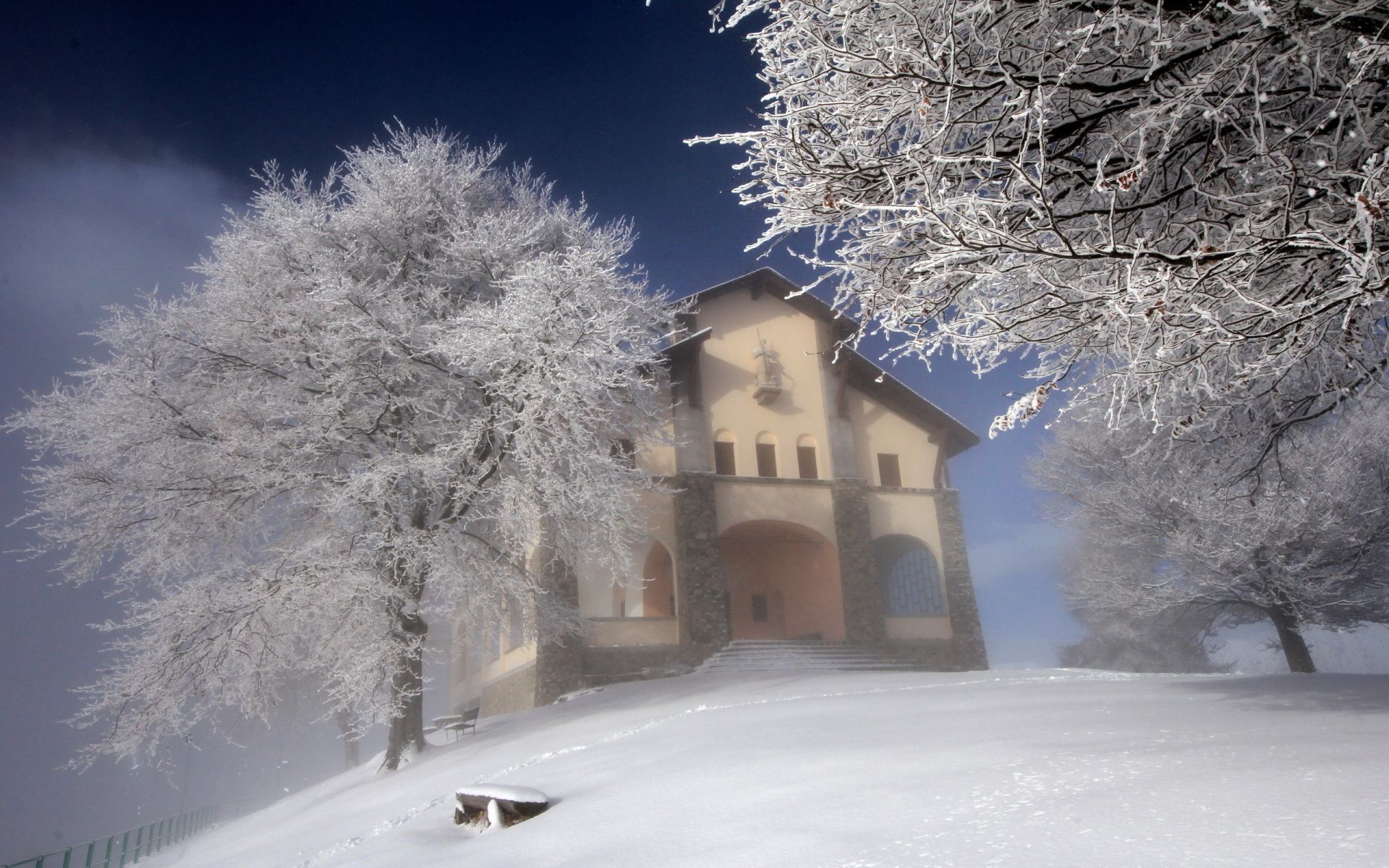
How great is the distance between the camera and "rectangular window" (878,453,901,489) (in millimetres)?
24625

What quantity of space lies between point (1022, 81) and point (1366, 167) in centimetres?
160

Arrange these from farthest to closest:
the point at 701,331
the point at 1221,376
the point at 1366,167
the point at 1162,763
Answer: the point at 701,331
the point at 1221,376
the point at 1162,763
the point at 1366,167

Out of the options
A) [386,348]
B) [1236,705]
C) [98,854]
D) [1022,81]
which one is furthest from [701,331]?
[98,854]

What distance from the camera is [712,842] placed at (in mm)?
4523

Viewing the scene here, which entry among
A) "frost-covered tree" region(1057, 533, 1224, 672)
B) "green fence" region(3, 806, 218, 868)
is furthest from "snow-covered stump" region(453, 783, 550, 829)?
"frost-covered tree" region(1057, 533, 1224, 672)

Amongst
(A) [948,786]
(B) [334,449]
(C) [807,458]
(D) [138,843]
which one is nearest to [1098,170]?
(A) [948,786]

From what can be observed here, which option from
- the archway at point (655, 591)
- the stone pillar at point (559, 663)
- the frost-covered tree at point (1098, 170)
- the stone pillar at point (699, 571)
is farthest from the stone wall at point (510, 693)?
the frost-covered tree at point (1098, 170)

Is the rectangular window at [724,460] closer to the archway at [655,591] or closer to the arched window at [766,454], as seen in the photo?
the arched window at [766,454]

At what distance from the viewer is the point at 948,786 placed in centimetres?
489

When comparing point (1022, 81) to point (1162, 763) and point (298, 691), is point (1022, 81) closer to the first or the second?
point (1162, 763)

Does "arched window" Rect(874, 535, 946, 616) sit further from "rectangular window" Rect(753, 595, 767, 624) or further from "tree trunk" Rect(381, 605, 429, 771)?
"tree trunk" Rect(381, 605, 429, 771)

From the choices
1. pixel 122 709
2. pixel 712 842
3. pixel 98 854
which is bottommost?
pixel 98 854

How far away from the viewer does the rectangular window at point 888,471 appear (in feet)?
80.8

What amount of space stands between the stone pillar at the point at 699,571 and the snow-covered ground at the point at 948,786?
31.7ft
